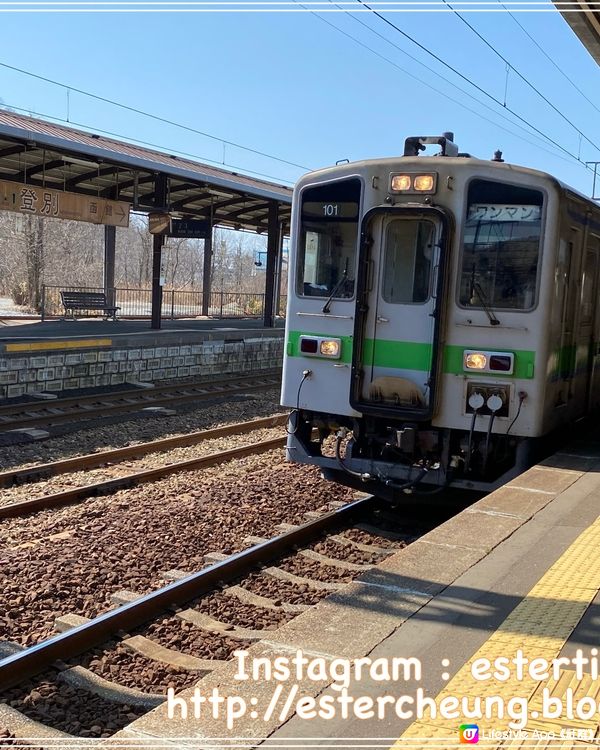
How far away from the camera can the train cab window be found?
22.0ft

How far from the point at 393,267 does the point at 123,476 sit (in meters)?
3.72

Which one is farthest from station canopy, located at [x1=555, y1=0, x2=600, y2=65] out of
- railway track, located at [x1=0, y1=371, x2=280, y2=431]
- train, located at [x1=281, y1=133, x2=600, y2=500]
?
railway track, located at [x1=0, y1=371, x2=280, y2=431]

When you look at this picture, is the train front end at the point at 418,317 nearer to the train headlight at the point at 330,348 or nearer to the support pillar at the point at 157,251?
the train headlight at the point at 330,348

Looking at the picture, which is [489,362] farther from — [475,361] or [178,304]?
[178,304]

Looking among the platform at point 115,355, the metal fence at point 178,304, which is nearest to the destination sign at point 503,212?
the platform at point 115,355

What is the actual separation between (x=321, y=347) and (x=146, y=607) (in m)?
3.02

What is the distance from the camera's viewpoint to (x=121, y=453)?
9492 millimetres

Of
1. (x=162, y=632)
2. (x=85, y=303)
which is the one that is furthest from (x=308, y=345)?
(x=85, y=303)

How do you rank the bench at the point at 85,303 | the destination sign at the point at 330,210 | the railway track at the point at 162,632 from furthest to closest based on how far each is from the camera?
the bench at the point at 85,303 < the destination sign at the point at 330,210 < the railway track at the point at 162,632

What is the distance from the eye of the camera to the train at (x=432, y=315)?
646 cm

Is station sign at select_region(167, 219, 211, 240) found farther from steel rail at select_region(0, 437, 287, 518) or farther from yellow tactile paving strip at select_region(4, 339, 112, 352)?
steel rail at select_region(0, 437, 287, 518)

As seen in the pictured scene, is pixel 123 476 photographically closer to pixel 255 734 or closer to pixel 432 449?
pixel 432 449

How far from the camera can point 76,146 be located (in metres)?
14.4

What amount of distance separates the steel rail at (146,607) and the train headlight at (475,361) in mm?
1781
